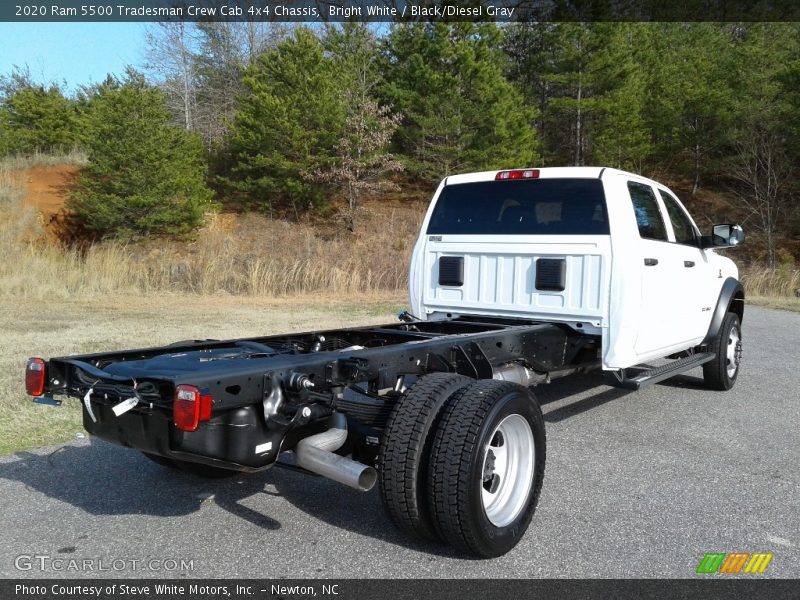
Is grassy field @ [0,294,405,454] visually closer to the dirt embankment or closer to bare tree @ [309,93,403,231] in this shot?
bare tree @ [309,93,403,231]

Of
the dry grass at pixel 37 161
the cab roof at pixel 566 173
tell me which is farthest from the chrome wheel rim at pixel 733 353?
the dry grass at pixel 37 161

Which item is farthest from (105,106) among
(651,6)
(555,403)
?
(651,6)

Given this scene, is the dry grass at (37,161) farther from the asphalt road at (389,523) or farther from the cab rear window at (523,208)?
the asphalt road at (389,523)

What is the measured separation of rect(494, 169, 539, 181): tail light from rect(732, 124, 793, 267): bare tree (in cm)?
2837

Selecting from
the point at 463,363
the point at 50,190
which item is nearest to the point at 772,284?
the point at 463,363

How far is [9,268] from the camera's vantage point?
17.8 metres

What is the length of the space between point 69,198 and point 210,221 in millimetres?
5876

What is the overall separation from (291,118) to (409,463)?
89.3 ft

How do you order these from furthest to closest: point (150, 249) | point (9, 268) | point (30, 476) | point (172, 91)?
point (172, 91)
point (150, 249)
point (9, 268)
point (30, 476)

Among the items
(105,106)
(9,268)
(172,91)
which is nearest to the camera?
(9,268)

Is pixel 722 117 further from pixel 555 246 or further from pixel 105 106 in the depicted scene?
pixel 555 246

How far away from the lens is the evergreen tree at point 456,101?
2878 centimetres

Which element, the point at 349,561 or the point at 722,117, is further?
the point at 722,117

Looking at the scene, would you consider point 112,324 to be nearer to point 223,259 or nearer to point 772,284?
point 223,259
